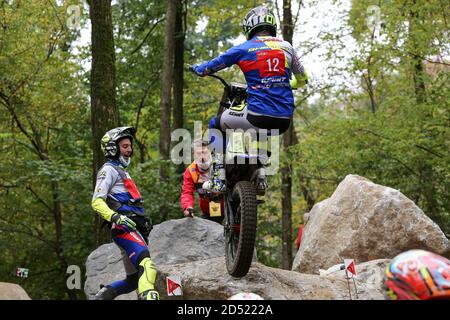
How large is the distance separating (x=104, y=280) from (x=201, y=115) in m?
14.7

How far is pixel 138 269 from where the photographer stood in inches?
245

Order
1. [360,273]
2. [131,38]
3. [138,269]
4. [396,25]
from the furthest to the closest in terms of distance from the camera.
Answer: [131,38] → [396,25] → [360,273] → [138,269]

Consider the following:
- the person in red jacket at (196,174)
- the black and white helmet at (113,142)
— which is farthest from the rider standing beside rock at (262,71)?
the person in red jacket at (196,174)

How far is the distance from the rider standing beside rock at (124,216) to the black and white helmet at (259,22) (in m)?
1.78

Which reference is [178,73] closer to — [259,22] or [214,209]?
[214,209]

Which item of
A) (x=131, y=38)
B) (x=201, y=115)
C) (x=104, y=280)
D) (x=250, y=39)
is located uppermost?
(x=131, y=38)

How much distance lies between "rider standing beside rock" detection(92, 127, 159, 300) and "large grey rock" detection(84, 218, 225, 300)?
2.47m

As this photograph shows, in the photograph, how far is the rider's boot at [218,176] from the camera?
682cm

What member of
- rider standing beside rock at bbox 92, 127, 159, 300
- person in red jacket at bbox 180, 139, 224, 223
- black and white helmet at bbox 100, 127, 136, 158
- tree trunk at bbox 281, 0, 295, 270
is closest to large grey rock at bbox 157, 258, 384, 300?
rider standing beside rock at bbox 92, 127, 159, 300

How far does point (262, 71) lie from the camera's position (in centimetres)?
638

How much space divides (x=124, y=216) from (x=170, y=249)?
338 centimetres

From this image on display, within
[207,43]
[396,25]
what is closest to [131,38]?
[207,43]

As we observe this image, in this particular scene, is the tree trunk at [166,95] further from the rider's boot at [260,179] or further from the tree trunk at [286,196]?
the rider's boot at [260,179]
